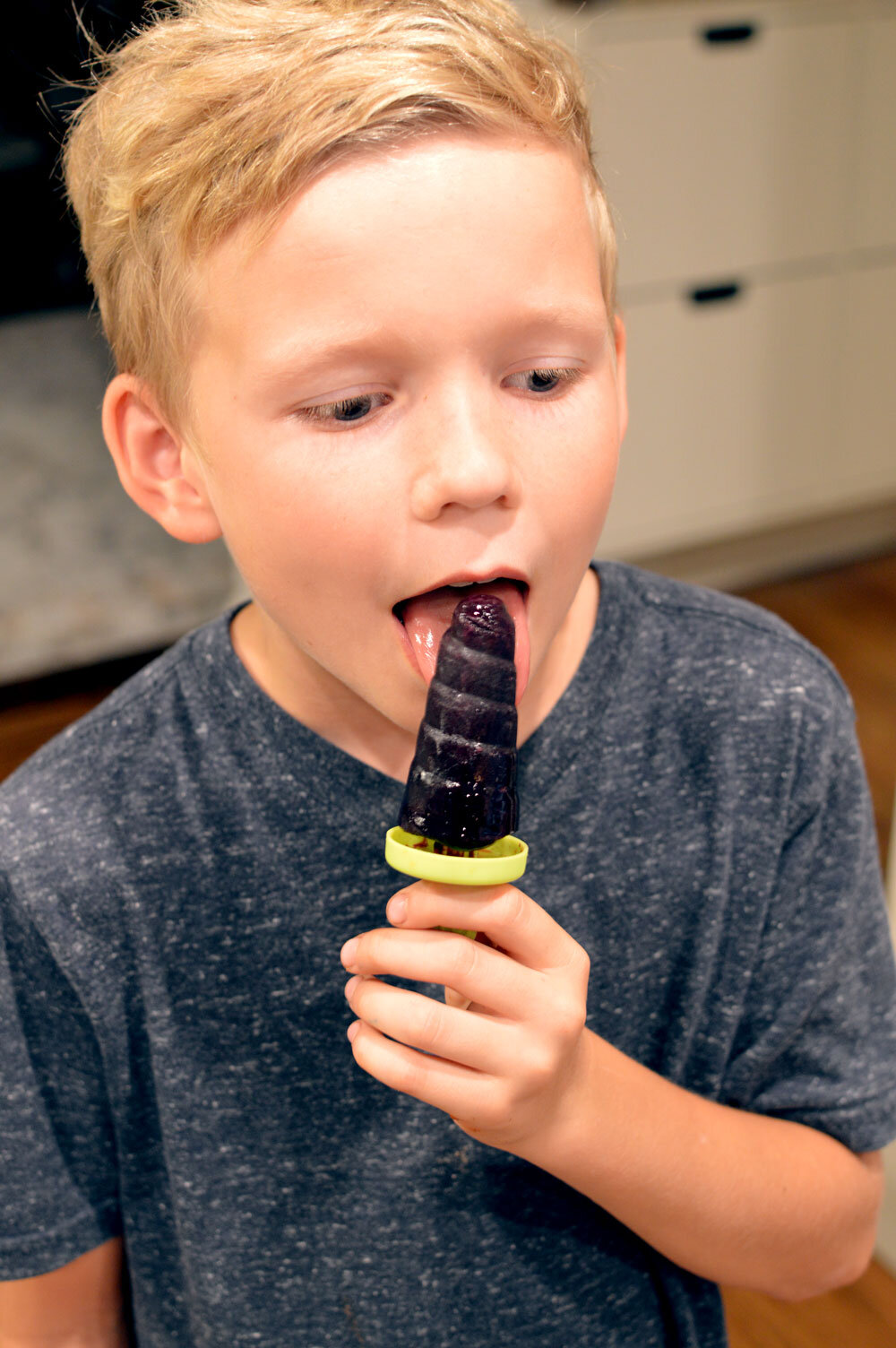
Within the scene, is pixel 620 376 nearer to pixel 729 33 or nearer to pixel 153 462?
pixel 153 462

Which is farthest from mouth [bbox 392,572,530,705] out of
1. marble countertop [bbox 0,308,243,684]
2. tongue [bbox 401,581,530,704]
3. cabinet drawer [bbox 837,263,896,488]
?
cabinet drawer [bbox 837,263,896,488]

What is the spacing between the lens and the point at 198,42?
64 centimetres

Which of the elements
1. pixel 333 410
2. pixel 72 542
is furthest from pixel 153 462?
pixel 72 542

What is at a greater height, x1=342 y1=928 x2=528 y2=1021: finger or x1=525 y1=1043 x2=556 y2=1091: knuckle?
x1=342 y1=928 x2=528 y2=1021: finger

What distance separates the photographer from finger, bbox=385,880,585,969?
1.80ft

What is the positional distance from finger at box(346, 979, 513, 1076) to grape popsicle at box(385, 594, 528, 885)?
0.07 metres

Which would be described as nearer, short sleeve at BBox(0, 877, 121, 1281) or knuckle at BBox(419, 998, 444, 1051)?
knuckle at BBox(419, 998, 444, 1051)

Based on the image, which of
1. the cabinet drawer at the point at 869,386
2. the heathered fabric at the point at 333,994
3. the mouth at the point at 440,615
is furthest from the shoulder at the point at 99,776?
the cabinet drawer at the point at 869,386

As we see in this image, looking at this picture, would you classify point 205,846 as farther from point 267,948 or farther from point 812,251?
point 812,251

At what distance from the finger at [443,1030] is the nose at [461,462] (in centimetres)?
22

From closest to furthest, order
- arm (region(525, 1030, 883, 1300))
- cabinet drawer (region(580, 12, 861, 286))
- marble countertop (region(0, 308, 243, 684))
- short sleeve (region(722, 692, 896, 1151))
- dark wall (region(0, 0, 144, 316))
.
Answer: arm (region(525, 1030, 883, 1300)), short sleeve (region(722, 692, 896, 1151)), dark wall (region(0, 0, 144, 316)), cabinet drawer (region(580, 12, 861, 286)), marble countertop (region(0, 308, 243, 684))

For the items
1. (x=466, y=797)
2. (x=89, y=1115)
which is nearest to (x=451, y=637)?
(x=466, y=797)

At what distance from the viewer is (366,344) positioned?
57 centimetres

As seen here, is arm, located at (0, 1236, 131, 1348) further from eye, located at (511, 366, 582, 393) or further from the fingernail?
eye, located at (511, 366, 582, 393)
